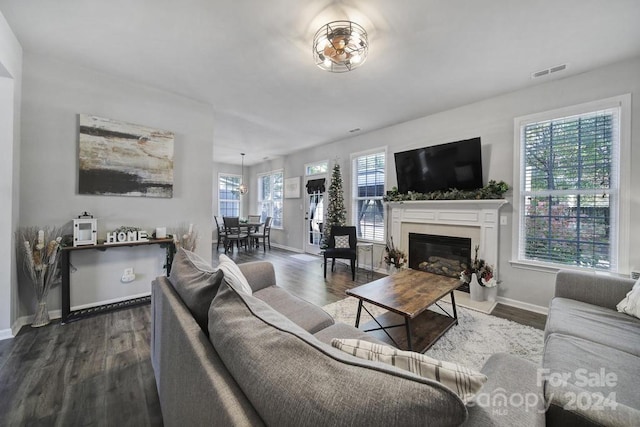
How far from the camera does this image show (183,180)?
3518 mm

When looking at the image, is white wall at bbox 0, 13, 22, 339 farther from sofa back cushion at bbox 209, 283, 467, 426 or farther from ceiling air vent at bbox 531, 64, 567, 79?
ceiling air vent at bbox 531, 64, 567, 79

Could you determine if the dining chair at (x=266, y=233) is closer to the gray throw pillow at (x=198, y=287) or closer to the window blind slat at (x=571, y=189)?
the gray throw pillow at (x=198, y=287)

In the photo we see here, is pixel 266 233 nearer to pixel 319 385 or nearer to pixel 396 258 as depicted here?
pixel 396 258

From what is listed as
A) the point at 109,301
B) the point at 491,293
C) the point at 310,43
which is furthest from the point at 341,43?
the point at 109,301

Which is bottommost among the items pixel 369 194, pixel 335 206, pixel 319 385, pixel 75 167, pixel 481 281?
pixel 481 281

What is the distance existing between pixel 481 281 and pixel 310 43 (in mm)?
3498

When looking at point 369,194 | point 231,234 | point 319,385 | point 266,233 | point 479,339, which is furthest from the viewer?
point 266,233

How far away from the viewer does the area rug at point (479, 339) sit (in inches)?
81.5

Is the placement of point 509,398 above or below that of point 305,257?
above

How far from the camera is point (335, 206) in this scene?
17.3 ft


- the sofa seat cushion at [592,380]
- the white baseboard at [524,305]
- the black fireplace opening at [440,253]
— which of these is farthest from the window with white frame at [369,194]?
the sofa seat cushion at [592,380]

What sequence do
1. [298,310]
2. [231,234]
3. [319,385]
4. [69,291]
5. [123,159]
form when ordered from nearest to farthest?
[319,385]
[298,310]
[69,291]
[123,159]
[231,234]

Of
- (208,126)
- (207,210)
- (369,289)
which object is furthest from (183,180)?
(369,289)

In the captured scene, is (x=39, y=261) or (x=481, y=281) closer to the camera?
(x=39, y=261)
